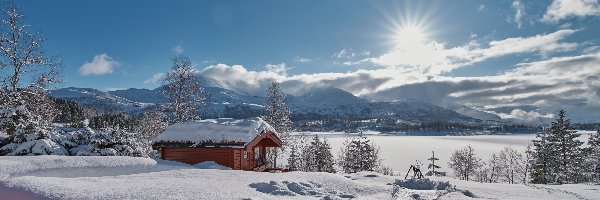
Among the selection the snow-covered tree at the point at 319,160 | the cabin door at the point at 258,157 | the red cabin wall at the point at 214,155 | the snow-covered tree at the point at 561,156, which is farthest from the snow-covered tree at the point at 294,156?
the snow-covered tree at the point at 561,156

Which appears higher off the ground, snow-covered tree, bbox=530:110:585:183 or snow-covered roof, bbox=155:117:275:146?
snow-covered roof, bbox=155:117:275:146

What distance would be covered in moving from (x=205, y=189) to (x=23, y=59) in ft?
58.2

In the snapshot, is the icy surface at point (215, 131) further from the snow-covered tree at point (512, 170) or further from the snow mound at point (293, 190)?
the snow-covered tree at point (512, 170)

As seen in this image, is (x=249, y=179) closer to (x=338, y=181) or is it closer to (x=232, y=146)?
(x=338, y=181)

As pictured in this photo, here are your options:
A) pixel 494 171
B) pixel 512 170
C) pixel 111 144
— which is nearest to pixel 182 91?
pixel 111 144

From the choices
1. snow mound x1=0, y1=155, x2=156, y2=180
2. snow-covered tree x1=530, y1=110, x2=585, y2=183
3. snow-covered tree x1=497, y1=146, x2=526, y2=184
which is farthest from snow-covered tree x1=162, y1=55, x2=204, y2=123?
snow-covered tree x1=497, y1=146, x2=526, y2=184

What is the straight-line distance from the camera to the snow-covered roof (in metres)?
21.2

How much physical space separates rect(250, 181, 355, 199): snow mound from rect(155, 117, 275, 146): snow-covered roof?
728 centimetres

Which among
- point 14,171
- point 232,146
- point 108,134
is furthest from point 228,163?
point 14,171

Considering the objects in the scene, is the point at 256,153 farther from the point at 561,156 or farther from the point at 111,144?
the point at 561,156

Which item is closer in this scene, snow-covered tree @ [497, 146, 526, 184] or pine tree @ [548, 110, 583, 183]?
pine tree @ [548, 110, 583, 183]

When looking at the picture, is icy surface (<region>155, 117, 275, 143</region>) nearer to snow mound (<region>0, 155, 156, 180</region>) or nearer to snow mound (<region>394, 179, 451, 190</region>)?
snow mound (<region>0, 155, 156, 180</region>)

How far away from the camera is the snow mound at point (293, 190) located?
1289cm

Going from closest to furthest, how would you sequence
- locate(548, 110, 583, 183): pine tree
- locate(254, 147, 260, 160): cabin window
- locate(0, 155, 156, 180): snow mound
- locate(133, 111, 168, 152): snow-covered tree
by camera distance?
locate(0, 155, 156, 180): snow mound, locate(254, 147, 260, 160): cabin window, locate(133, 111, 168, 152): snow-covered tree, locate(548, 110, 583, 183): pine tree
